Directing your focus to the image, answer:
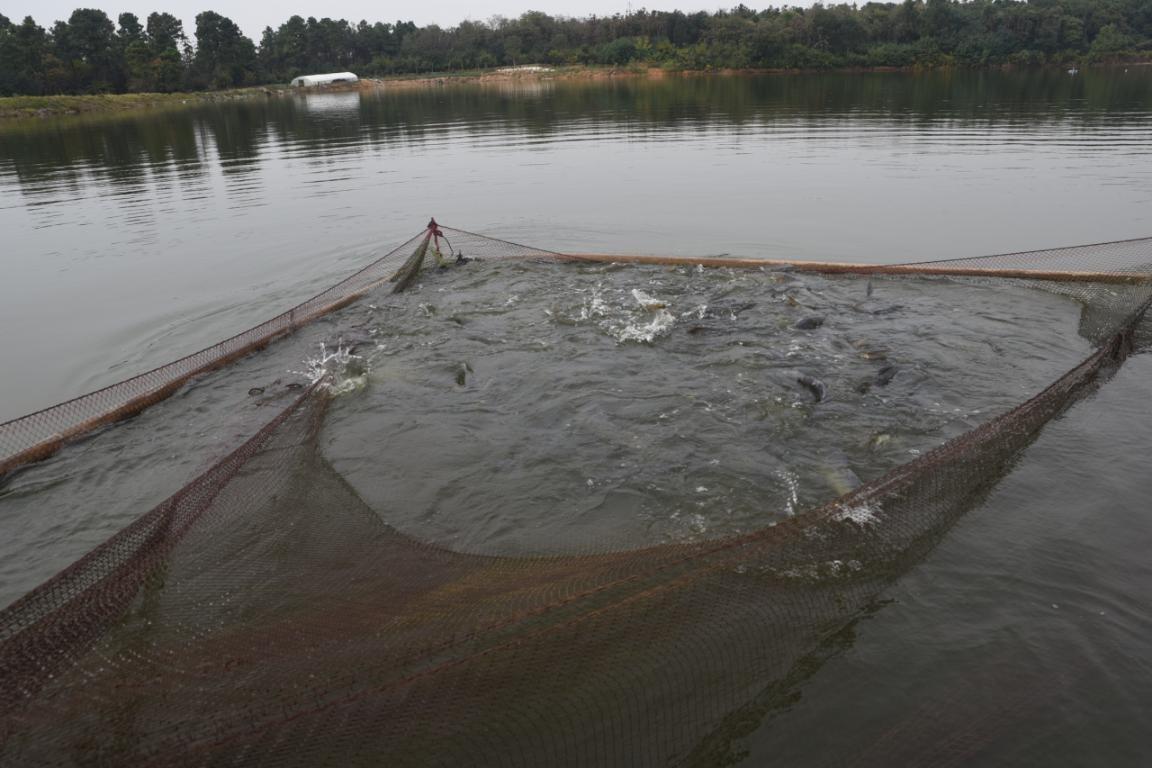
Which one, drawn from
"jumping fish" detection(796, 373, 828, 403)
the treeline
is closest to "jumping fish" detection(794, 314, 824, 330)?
"jumping fish" detection(796, 373, 828, 403)

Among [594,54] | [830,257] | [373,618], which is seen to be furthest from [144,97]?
[373,618]

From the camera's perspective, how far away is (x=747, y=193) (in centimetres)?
1942

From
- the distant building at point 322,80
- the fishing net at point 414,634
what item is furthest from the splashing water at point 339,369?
the distant building at point 322,80

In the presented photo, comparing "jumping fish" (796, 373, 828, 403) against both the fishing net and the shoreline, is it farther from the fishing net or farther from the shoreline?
the shoreline

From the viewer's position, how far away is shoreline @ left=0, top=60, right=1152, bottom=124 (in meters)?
62.0

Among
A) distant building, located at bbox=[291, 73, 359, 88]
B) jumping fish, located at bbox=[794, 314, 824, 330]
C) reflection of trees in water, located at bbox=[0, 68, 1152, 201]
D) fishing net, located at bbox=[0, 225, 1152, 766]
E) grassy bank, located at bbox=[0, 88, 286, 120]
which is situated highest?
distant building, located at bbox=[291, 73, 359, 88]

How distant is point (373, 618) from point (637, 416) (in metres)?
4.12

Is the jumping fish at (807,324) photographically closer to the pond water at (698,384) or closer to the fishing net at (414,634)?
the pond water at (698,384)

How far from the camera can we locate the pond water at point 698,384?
419cm

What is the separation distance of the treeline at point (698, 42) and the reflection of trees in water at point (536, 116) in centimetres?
1310

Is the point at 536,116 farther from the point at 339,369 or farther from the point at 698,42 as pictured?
the point at 698,42

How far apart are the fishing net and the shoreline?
69.6 m

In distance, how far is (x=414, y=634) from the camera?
3.64 meters

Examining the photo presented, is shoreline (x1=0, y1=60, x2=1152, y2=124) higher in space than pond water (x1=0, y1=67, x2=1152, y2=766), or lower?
higher
